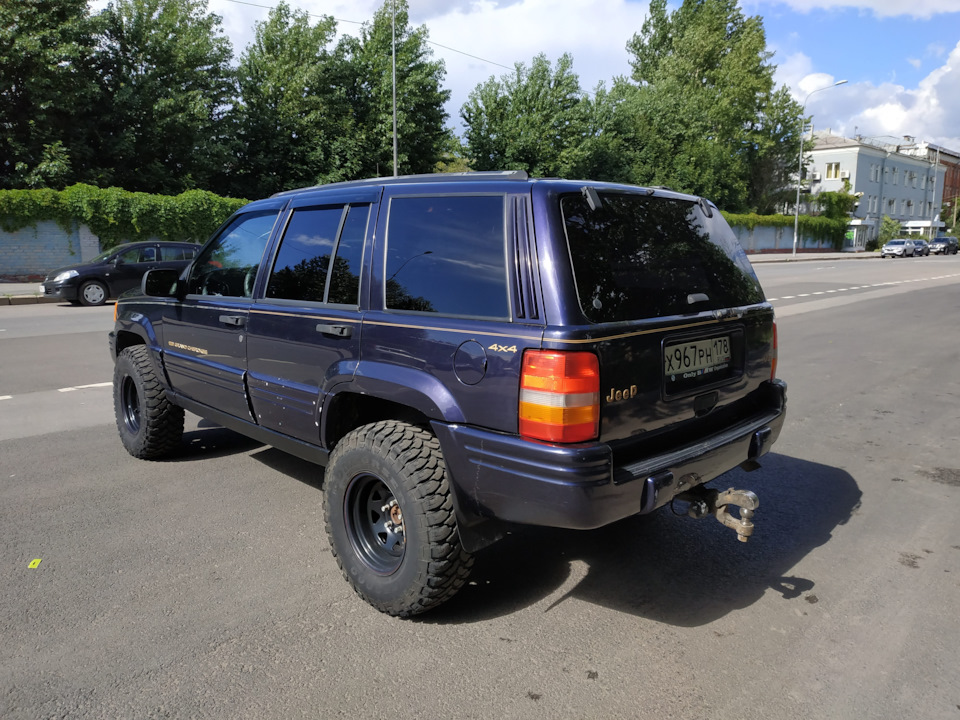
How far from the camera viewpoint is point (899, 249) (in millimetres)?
51156

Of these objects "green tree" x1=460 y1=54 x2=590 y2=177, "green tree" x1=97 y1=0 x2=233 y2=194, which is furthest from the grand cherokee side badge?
"green tree" x1=460 y1=54 x2=590 y2=177

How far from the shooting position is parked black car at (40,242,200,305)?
52.1 ft

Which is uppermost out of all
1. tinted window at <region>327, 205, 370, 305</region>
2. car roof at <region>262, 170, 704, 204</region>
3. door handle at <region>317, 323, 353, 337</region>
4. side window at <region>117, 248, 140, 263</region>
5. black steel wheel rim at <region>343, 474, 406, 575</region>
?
car roof at <region>262, 170, 704, 204</region>

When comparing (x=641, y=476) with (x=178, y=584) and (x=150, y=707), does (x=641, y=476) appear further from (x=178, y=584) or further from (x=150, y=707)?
(x=178, y=584)

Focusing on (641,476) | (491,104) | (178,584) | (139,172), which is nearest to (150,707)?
Result: (178,584)

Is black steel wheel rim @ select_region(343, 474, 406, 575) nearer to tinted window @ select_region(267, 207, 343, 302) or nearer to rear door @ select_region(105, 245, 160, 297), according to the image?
tinted window @ select_region(267, 207, 343, 302)

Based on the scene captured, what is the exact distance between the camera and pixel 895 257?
5159cm

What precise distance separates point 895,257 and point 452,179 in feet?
→ 189

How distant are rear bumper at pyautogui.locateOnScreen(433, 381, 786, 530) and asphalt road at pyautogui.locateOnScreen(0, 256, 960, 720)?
1.88ft

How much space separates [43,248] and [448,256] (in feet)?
74.4

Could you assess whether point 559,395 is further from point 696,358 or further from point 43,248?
point 43,248

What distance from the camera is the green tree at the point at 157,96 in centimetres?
2527

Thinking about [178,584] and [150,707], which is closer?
[150,707]

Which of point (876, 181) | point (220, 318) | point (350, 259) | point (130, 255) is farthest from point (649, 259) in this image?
point (876, 181)
